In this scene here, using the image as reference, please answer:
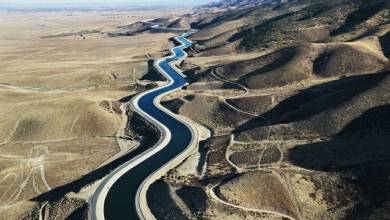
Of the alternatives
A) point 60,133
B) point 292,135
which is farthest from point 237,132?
point 60,133

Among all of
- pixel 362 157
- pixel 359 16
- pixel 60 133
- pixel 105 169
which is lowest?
pixel 60 133

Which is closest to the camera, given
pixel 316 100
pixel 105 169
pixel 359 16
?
pixel 105 169

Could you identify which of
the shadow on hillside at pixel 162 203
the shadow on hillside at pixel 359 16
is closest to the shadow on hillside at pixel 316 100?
the shadow on hillside at pixel 162 203

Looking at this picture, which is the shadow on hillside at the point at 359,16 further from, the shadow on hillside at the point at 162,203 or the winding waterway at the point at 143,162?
the shadow on hillside at the point at 162,203

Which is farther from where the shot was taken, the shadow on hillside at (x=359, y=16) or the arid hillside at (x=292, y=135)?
the shadow on hillside at (x=359, y=16)

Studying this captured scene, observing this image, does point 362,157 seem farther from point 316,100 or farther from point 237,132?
point 237,132

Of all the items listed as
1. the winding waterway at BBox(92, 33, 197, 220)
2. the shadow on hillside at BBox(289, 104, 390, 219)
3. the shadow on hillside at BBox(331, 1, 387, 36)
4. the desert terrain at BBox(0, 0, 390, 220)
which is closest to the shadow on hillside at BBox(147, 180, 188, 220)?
the desert terrain at BBox(0, 0, 390, 220)

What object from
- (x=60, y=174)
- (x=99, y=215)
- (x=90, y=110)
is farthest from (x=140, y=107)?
(x=99, y=215)

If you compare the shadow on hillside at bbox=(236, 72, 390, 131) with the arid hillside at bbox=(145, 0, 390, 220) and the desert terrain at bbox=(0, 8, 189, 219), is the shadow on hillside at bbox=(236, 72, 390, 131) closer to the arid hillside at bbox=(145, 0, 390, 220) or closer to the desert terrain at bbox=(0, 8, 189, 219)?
the arid hillside at bbox=(145, 0, 390, 220)

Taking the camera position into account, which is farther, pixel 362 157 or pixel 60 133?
pixel 60 133
